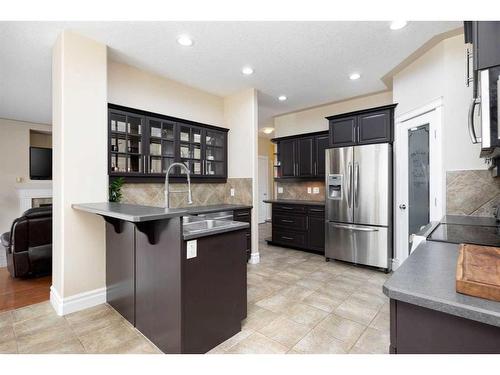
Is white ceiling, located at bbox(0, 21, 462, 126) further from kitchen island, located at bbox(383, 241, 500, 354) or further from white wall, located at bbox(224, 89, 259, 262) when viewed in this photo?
kitchen island, located at bbox(383, 241, 500, 354)

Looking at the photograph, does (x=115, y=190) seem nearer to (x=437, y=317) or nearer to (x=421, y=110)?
(x=437, y=317)

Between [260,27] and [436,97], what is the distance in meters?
2.15

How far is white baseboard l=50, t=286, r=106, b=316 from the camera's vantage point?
235 cm

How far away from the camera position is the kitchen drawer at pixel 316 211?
4.30 m

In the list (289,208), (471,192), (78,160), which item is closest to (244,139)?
(289,208)

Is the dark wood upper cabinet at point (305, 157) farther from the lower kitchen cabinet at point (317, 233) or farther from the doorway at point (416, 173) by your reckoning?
the doorway at point (416, 173)

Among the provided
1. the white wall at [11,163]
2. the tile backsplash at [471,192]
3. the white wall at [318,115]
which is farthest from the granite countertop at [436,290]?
the white wall at [11,163]

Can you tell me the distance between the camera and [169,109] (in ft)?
12.3

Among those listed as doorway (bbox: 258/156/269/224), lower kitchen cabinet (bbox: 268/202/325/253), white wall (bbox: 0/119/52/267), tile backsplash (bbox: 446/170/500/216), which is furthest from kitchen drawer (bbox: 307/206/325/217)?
white wall (bbox: 0/119/52/267)

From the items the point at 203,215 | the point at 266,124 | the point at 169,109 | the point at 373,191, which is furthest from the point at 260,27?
the point at 266,124

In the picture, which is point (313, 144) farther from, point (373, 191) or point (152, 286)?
point (152, 286)

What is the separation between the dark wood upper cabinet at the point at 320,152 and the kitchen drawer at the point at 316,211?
0.68 meters

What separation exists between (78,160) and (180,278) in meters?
1.75

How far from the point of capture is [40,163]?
566 cm
